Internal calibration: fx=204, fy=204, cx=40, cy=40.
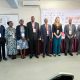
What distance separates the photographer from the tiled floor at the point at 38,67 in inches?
Answer: 195

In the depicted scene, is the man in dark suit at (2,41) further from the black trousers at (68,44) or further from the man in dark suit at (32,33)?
the black trousers at (68,44)

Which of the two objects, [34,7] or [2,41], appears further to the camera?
[34,7]

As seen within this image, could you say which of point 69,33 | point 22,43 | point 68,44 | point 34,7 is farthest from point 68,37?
point 34,7

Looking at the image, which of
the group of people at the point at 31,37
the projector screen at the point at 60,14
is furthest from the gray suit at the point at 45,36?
the projector screen at the point at 60,14

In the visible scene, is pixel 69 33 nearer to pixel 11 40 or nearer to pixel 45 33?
pixel 45 33

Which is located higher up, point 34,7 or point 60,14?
point 34,7

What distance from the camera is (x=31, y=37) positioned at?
268 inches

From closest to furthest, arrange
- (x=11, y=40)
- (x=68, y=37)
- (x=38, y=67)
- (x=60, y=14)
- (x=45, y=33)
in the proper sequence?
(x=38, y=67) < (x=11, y=40) < (x=45, y=33) < (x=68, y=37) < (x=60, y=14)

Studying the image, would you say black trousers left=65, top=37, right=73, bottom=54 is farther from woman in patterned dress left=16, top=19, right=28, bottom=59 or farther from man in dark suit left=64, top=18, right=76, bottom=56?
woman in patterned dress left=16, top=19, right=28, bottom=59

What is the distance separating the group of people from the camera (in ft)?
22.0

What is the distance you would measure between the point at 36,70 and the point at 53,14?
381cm

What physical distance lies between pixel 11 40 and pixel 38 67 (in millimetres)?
1555

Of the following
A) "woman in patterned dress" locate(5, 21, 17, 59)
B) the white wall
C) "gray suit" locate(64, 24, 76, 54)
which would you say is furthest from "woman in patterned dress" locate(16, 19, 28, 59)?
the white wall

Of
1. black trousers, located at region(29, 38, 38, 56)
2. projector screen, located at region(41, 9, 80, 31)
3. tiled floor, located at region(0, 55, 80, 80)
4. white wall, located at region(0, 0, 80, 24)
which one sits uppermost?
white wall, located at region(0, 0, 80, 24)
